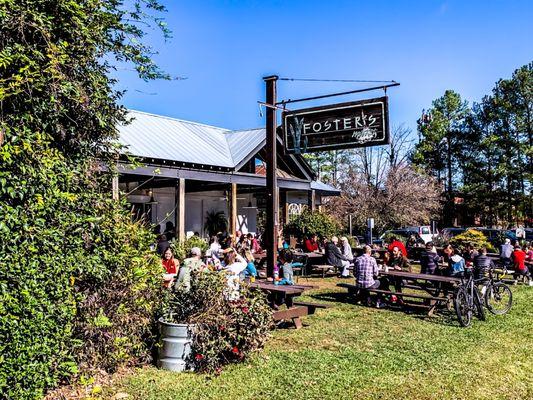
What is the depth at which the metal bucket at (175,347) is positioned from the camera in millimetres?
5863

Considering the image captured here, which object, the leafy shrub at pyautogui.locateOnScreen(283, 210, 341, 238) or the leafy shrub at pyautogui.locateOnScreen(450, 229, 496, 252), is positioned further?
the leafy shrub at pyautogui.locateOnScreen(450, 229, 496, 252)

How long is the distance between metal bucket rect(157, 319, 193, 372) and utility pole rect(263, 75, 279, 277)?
4198 millimetres

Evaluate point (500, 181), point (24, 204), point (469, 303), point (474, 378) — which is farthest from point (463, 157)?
point (24, 204)

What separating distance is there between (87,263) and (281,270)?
25.3 ft

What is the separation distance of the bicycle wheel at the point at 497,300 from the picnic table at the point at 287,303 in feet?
11.7

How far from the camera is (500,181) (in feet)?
140

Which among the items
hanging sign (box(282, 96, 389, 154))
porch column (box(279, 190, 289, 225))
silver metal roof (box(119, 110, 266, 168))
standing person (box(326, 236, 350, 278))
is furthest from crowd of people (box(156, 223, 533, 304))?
porch column (box(279, 190, 289, 225))

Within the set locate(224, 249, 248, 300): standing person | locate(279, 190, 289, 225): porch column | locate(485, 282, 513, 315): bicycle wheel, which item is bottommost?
locate(485, 282, 513, 315): bicycle wheel

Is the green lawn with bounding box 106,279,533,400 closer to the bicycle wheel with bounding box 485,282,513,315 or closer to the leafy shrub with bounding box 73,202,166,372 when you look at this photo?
the leafy shrub with bounding box 73,202,166,372

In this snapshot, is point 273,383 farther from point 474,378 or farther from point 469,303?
point 469,303

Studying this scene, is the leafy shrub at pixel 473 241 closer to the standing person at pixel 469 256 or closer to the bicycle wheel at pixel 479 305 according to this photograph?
the standing person at pixel 469 256

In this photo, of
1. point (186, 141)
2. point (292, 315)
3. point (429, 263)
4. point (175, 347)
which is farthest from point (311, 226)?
point (175, 347)

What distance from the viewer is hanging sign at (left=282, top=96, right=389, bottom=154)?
29.7ft

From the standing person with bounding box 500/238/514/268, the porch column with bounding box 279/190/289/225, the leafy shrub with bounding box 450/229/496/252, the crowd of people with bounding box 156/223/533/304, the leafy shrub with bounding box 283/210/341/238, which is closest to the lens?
the crowd of people with bounding box 156/223/533/304
